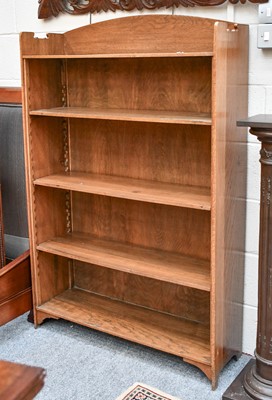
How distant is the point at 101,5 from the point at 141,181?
824mm

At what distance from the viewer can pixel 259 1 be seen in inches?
81.6

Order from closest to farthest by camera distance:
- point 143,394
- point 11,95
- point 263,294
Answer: point 263,294 < point 143,394 < point 11,95

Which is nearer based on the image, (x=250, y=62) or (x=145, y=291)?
(x=250, y=62)

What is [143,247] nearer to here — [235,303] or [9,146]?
[235,303]

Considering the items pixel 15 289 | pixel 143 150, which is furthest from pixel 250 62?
pixel 15 289

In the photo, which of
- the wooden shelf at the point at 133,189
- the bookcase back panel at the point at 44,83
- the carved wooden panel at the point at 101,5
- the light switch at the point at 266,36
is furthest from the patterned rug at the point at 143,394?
the carved wooden panel at the point at 101,5

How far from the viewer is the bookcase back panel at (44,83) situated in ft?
8.08

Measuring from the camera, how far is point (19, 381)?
3.83ft

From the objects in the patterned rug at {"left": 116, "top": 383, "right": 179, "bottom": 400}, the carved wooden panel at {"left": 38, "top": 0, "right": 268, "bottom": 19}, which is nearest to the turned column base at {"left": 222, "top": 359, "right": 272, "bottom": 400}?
the patterned rug at {"left": 116, "top": 383, "right": 179, "bottom": 400}

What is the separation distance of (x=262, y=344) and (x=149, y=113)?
1029 millimetres

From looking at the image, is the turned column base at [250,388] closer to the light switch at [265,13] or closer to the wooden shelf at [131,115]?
the wooden shelf at [131,115]

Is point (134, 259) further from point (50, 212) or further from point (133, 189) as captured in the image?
point (50, 212)

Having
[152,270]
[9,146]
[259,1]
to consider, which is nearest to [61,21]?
[9,146]

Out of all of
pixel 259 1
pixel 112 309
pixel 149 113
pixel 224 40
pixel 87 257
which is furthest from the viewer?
pixel 112 309
